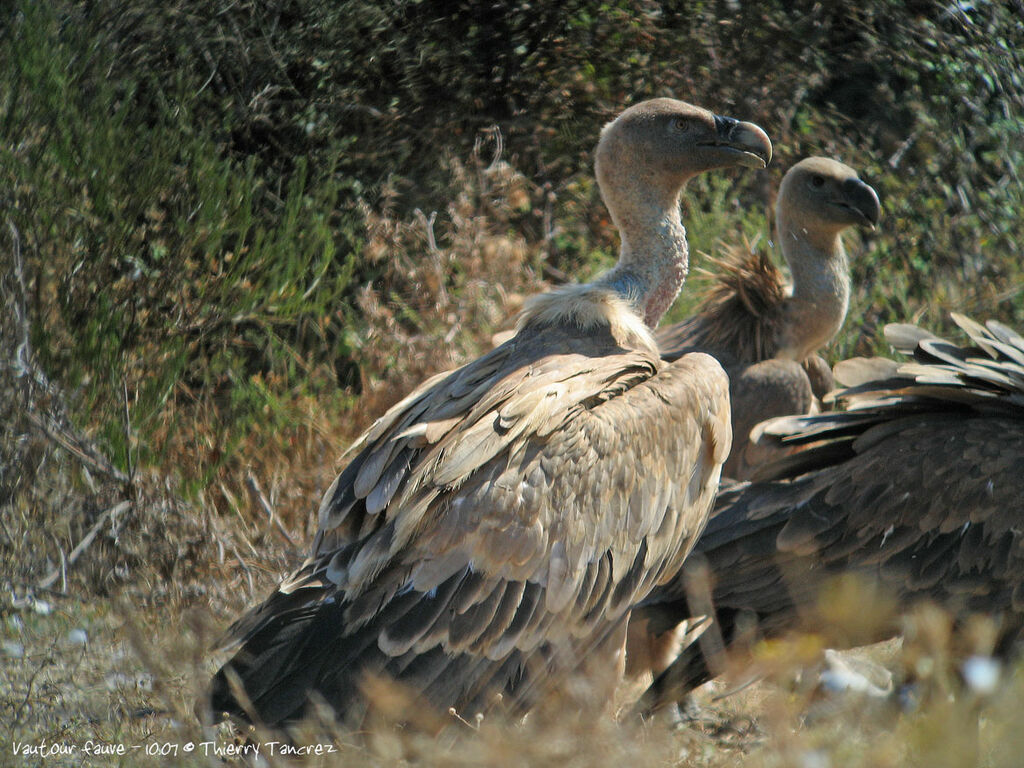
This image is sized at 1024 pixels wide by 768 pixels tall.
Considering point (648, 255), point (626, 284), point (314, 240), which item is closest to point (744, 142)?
point (648, 255)

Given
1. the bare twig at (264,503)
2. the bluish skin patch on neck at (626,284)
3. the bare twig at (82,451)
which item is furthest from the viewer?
the bare twig at (264,503)

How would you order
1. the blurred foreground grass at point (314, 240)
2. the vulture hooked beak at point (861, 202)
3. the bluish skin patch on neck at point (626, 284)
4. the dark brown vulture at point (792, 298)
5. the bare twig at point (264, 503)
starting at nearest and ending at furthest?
the blurred foreground grass at point (314, 240) → the bluish skin patch on neck at point (626, 284) → the bare twig at point (264, 503) → the dark brown vulture at point (792, 298) → the vulture hooked beak at point (861, 202)

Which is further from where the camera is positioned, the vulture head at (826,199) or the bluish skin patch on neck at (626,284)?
the vulture head at (826,199)

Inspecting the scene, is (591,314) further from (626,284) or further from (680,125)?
(680,125)

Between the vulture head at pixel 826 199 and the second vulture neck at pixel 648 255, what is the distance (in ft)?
5.31

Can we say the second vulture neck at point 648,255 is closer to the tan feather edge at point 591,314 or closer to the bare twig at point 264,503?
the tan feather edge at point 591,314

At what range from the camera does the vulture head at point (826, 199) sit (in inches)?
223

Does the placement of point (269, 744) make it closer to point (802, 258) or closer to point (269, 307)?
point (269, 307)

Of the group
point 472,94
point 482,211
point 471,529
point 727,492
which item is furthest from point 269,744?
point 472,94

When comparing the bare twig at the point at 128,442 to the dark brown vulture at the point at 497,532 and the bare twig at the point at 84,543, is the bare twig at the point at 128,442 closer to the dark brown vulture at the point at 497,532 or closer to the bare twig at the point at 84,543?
the bare twig at the point at 84,543

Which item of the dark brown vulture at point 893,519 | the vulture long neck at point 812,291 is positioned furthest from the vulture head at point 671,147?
the vulture long neck at point 812,291

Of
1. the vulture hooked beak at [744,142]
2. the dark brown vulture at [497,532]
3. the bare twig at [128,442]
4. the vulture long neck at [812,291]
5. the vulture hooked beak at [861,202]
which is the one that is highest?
the vulture hooked beak at [744,142]

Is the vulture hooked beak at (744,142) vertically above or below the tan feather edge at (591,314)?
above

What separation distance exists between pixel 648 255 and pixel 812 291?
1.61m
